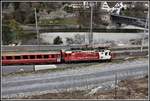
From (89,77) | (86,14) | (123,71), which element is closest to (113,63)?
(123,71)

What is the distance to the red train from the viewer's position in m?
8.59

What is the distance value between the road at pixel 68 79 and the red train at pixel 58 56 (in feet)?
2.30

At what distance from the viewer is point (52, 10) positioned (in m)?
13.0

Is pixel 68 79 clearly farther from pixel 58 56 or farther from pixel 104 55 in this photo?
pixel 104 55

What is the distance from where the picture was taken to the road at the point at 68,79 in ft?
21.9

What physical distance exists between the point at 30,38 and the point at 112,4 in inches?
182

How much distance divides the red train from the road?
702 mm

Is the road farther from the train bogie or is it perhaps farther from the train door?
the train bogie

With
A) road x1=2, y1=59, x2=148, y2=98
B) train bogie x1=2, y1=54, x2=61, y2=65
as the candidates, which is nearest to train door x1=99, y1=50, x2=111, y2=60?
road x1=2, y1=59, x2=148, y2=98

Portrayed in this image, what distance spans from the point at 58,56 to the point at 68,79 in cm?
170

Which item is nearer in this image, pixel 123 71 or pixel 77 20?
pixel 123 71

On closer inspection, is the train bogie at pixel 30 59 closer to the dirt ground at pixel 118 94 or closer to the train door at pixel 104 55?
the train door at pixel 104 55

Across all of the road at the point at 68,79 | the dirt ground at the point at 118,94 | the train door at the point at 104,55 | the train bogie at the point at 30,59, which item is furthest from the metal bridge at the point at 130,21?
the dirt ground at the point at 118,94

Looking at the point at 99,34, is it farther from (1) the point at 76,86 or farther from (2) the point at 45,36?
(1) the point at 76,86
